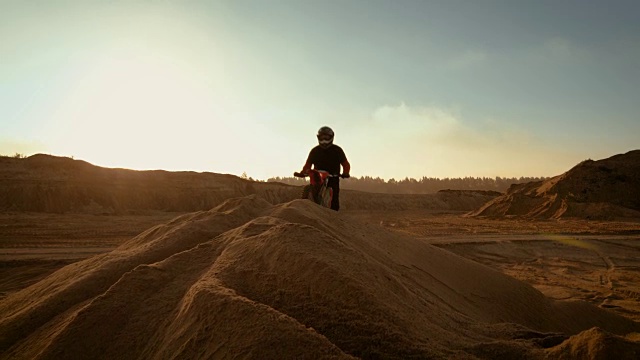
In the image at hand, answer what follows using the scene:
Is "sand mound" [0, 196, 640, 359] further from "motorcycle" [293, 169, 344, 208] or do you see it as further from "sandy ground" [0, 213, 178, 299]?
"sandy ground" [0, 213, 178, 299]

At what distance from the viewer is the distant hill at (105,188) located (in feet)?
62.0

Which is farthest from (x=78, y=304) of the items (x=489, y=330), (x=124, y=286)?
(x=489, y=330)

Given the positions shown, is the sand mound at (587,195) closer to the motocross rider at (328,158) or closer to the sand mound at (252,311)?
the motocross rider at (328,158)

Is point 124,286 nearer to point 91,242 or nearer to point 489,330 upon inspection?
point 489,330

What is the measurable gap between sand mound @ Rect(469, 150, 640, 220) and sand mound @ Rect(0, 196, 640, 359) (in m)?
21.5

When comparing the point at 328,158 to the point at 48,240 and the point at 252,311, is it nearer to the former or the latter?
the point at 252,311

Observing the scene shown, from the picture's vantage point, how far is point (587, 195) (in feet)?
72.7

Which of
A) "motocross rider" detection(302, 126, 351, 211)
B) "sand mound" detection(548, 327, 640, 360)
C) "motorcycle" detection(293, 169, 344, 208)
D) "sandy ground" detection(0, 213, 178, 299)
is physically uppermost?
"motocross rider" detection(302, 126, 351, 211)

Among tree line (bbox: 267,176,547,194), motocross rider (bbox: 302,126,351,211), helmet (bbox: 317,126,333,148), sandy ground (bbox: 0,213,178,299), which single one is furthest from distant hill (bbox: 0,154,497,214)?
tree line (bbox: 267,176,547,194)

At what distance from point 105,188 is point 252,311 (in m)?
23.2

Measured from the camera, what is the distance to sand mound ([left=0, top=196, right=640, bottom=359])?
1801mm

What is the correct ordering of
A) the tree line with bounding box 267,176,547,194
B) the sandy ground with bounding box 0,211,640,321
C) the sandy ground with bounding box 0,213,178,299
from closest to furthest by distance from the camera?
1. the sandy ground with bounding box 0,211,640,321
2. the sandy ground with bounding box 0,213,178,299
3. the tree line with bounding box 267,176,547,194

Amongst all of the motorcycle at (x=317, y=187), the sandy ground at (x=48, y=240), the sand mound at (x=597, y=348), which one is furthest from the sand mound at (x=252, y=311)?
the sandy ground at (x=48, y=240)

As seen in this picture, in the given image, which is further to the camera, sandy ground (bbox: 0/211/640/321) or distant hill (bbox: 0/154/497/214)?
distant hill (bbox: 0/154/497/214)
